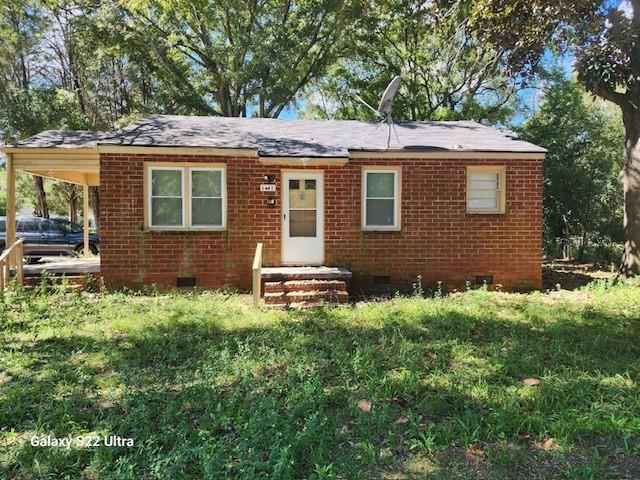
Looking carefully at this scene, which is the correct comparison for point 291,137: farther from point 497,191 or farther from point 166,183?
point 497,191

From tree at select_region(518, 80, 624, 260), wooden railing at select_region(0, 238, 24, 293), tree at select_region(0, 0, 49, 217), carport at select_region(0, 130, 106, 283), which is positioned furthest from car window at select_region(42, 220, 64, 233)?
tree at select_region(518, 80, 624, 260)

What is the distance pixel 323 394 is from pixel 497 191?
25.2 ft

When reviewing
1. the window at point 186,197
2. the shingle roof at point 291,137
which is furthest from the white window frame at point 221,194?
the shingle roof at point 291,137

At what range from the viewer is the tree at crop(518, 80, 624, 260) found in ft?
52.0

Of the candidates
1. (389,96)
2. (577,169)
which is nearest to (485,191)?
(389,96)

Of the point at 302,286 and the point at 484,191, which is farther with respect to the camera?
the point at 484,191

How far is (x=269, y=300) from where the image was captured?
8.33 metres

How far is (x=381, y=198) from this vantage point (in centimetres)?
998

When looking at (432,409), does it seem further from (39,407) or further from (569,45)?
(569,45)

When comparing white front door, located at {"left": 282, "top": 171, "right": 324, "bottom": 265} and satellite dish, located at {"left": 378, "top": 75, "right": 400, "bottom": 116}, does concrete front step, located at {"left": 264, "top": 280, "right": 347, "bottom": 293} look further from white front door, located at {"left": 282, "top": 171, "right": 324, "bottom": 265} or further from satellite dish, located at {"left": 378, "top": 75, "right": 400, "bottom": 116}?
satellite dish, located at {"left": 378, "top": 75, "right": 400, "bottom": 116}

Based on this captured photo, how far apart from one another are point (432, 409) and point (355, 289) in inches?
232

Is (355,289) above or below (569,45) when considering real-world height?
below

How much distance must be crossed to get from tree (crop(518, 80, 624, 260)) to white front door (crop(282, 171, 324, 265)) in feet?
35.4

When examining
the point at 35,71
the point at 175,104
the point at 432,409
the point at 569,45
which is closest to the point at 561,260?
the point at 569,45
